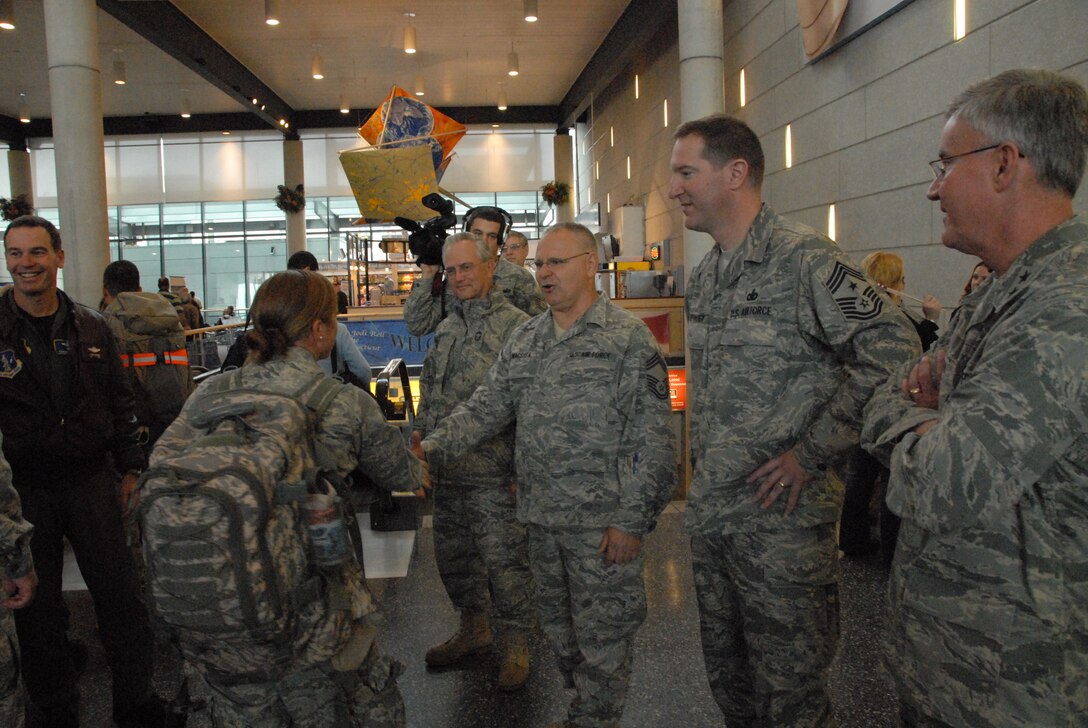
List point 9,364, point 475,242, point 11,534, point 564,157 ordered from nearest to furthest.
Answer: point 11,534, point 9,364, point 475,242, point 564,157

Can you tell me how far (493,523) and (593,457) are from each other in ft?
2.44

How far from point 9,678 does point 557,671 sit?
1.70 m

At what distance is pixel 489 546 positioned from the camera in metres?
2.78

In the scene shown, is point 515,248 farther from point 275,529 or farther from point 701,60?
point 701,60

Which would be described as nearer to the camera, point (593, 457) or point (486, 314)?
point (593, 457)

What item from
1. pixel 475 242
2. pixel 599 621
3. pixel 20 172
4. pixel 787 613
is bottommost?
pixel 599 621

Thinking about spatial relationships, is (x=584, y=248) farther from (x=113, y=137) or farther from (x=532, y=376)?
(x=113, y=137)

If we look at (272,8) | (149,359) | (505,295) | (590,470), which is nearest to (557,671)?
(590,470)

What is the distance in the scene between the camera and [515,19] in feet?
39.9

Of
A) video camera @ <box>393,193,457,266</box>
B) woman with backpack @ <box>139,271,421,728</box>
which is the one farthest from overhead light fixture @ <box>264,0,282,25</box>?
woman with backpack @ <box>139,271,421,728</box>

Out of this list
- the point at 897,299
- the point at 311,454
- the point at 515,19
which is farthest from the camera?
the point at 515,19

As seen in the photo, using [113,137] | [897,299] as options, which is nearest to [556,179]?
[113,137]

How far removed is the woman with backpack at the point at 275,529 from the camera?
1476 millimetres

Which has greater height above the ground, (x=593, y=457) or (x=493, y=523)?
(x=593, y=457)
